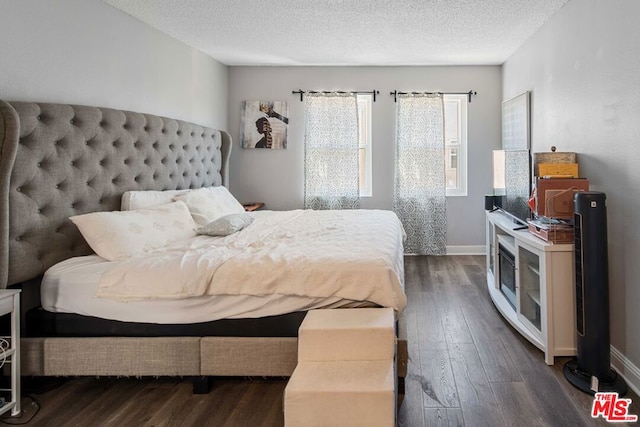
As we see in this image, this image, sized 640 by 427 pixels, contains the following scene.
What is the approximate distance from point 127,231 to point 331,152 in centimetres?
299

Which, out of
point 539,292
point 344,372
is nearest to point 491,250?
point 539,292

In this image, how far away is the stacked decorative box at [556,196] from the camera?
7.41 ft

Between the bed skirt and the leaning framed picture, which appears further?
the leaning framed picture

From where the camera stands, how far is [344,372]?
1559mm

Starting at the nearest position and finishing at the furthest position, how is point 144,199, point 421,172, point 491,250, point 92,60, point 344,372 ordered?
point 344,372 → point 92,60 → point 144,199 → point 491,250 → point 421,172

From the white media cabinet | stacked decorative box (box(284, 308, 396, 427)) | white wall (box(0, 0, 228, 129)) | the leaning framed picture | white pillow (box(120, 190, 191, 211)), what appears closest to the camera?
stacked decorative box (box(284, 308, 396, 427))

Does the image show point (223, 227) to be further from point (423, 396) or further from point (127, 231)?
point (423, 396)

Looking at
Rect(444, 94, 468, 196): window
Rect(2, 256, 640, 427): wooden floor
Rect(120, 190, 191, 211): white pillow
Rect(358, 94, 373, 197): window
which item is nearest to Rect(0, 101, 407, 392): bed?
Rect(2, 256, 640, 427): wooden floor

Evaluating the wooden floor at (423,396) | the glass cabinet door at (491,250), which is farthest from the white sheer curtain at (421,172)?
the wooden floor at (423,396)

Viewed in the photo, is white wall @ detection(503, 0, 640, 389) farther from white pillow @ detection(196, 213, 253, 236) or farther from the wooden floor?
white pillow @ detection(196, 213, 253, 236)

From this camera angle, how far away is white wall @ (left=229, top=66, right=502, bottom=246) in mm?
4785

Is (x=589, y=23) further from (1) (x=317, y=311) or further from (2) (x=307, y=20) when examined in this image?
(1) (x=317, y=311)

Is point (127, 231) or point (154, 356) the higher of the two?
point (127, 231)

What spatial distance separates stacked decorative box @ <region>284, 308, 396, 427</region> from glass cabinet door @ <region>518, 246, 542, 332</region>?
126 centimetres
